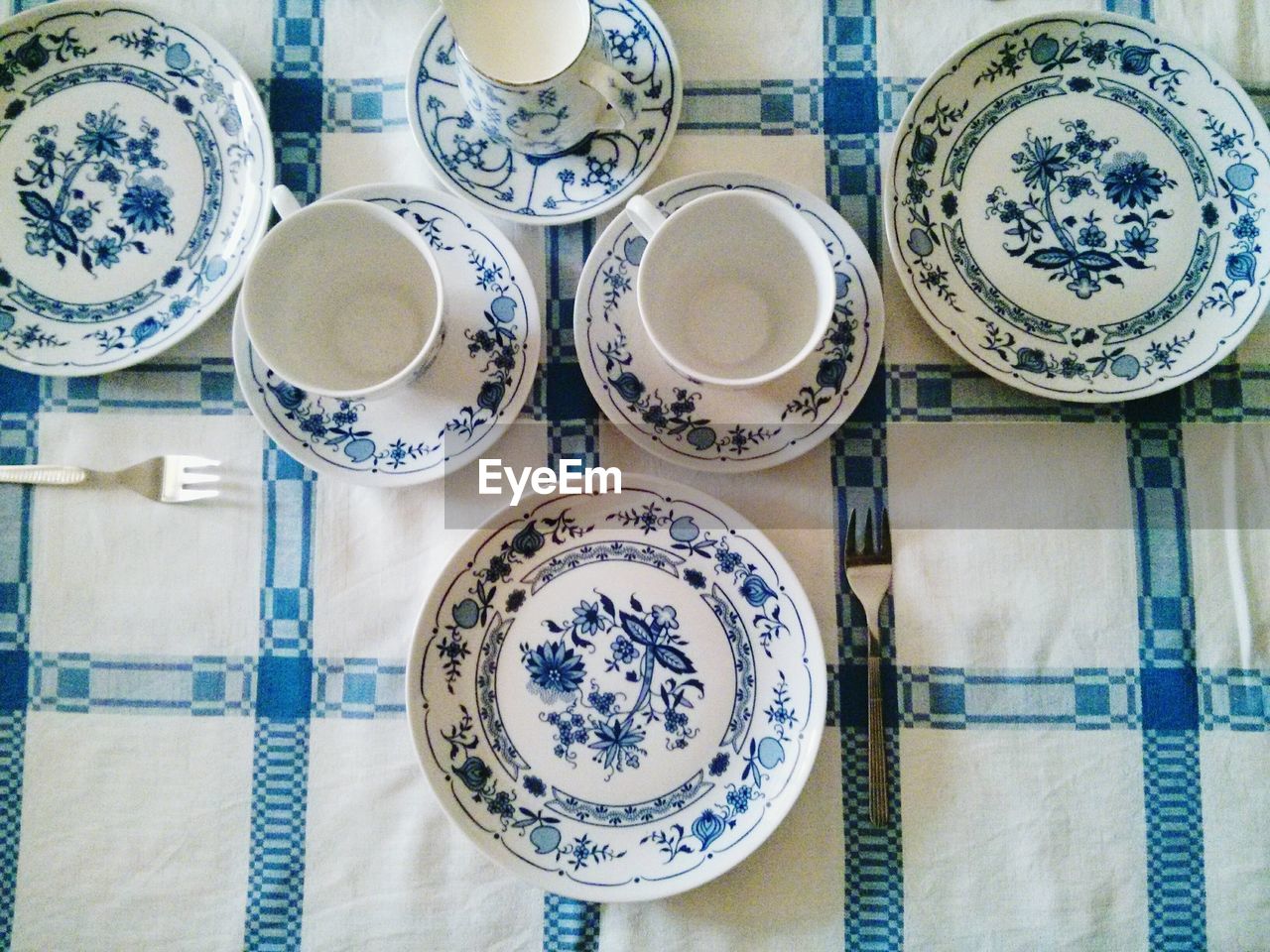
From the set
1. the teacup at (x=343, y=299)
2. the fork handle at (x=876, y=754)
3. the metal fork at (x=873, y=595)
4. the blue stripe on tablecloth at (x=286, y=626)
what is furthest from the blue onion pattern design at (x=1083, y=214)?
the blue stripe on tablecloth at (x=286, y=626)

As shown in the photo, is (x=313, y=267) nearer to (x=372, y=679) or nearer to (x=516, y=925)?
(x=372, y=679)

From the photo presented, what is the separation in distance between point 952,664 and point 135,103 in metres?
0.80

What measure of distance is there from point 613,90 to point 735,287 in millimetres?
171

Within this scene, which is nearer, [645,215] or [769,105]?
[645,215]

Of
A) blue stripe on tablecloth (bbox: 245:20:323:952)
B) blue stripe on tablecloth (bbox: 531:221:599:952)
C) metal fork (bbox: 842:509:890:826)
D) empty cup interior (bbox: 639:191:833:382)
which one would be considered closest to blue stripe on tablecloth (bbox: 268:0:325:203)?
blue stripe on tablecloth (bbox: 245:20:323:952)

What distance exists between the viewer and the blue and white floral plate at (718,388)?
2.23 ft

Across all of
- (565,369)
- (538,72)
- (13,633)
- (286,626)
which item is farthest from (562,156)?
(13,633)

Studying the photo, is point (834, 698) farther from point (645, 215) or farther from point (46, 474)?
point (46, 474)

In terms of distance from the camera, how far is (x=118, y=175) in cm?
72

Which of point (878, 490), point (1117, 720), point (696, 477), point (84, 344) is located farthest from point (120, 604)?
point (1117, 720)

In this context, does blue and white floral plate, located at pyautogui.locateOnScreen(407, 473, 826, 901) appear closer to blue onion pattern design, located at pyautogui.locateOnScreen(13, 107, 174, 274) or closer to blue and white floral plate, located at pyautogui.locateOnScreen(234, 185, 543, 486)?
blue and white floral plate, located at pyautogui.locateOnScreen(234, 185, 543, 486)

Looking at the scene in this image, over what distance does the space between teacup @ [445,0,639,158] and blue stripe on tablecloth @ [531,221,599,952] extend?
73 millimetres

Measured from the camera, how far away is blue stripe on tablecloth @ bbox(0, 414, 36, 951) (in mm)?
707

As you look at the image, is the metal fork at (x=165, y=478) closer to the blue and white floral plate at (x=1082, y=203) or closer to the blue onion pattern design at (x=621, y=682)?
the blue onion pattern design at (x=621, y=682)
